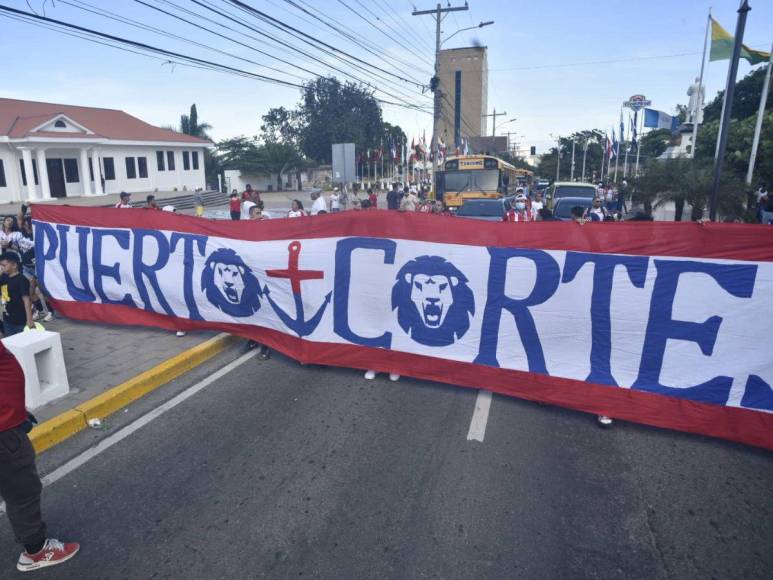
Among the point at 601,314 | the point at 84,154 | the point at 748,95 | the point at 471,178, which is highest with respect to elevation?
the point at 748,95

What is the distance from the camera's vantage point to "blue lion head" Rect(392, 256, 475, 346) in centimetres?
555

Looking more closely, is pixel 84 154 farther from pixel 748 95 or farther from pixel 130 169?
pixel 748 95

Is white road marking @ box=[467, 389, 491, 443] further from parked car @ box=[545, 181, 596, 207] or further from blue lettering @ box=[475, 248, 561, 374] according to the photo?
parked car @ box=[545, 181, 596, 207]

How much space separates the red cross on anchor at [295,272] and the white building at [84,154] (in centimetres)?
2892

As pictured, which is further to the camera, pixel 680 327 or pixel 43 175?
pixel 43 175

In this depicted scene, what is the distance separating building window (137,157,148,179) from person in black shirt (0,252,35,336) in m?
33.7

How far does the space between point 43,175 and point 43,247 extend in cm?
2637

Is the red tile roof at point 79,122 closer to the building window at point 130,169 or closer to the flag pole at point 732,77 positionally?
the building window at point 130,169

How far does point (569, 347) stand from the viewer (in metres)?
5.09

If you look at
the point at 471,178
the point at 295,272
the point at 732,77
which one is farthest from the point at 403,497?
the point at 471,178

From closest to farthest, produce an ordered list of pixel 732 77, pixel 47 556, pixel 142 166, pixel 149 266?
pixel 47 556 → pixel 149 266 → pixel 732 77 → pixel 142 166

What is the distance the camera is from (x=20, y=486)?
3088 millimetres

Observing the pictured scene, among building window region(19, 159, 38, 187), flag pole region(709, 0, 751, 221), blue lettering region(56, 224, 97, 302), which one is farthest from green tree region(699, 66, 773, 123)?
building window region(19, 159, 38, 187)

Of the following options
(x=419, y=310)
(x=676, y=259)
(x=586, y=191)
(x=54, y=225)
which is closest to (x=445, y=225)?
(x=419, y=310)
